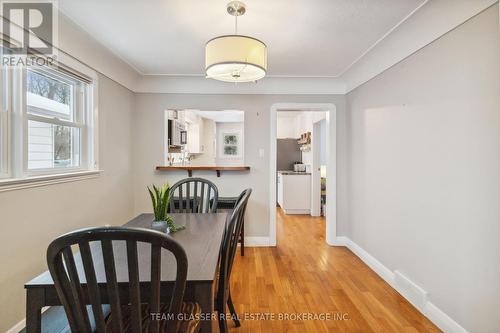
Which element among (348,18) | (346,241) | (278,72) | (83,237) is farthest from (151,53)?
(346,241)

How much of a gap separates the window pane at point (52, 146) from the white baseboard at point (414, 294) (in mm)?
3114

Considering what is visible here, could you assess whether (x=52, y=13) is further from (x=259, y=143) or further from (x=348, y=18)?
(x=259, y=143)

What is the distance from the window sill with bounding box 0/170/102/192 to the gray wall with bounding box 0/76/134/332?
3 centimetres

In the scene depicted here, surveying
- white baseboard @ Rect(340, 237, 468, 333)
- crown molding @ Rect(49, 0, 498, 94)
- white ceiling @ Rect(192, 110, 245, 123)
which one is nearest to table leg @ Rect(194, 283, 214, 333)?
white baseboard @ Rect(340, 237, 468, 333)

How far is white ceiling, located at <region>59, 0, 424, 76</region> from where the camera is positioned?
→ 1.80 metres

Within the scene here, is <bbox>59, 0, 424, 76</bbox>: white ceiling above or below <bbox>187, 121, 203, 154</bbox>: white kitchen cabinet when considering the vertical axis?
above

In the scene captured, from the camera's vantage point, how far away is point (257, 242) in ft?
11.6

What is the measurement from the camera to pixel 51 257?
84cm

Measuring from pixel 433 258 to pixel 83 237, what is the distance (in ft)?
7.46

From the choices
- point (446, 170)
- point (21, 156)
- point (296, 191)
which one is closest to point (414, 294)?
point (446, 170)

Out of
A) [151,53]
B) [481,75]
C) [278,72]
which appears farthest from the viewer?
[278,72]

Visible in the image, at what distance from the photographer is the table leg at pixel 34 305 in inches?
38.9

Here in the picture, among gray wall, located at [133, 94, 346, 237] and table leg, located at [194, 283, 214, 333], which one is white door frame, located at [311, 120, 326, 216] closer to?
gray wall, located at [133, 94, 346, 237]

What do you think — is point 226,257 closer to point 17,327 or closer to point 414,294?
point 17,327
